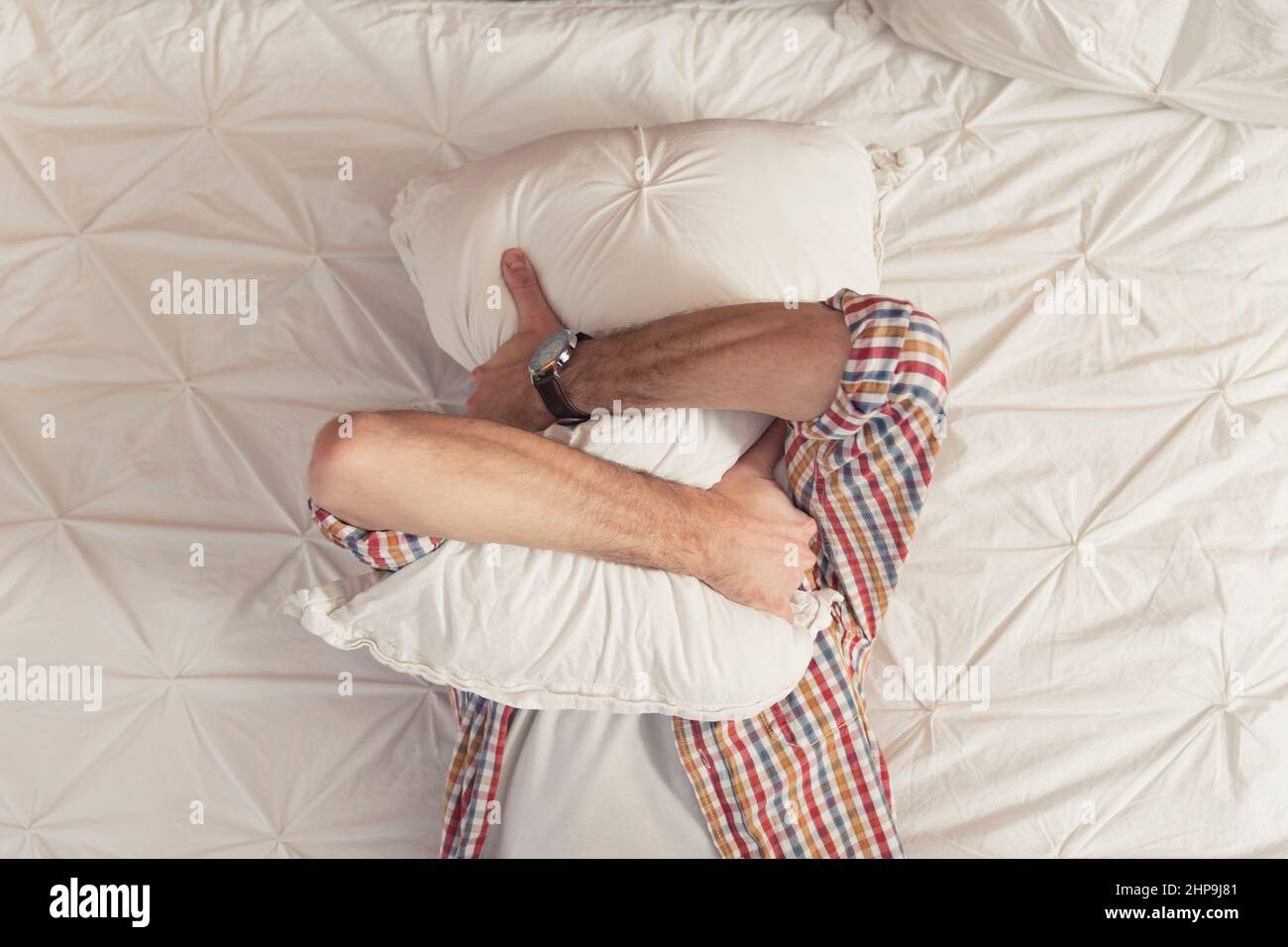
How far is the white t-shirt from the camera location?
3.32 feet

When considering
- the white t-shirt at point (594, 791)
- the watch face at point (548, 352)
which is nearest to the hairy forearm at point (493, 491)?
the watch face at point (548, 352)

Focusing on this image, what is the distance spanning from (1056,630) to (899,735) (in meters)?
0.21

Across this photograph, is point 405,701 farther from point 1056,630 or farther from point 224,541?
point 1056,630

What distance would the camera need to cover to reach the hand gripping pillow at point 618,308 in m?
Answer: 0.90

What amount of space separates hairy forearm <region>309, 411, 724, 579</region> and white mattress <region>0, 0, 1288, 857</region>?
1.01ft

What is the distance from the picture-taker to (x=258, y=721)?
112 cm

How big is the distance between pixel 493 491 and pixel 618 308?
25cm

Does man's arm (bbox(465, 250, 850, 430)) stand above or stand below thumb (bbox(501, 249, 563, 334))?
below

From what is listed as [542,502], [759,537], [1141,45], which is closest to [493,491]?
[542,502]

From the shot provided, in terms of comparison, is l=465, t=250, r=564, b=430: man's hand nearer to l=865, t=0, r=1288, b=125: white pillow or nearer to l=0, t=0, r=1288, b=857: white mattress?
l=0, t=0, r=1288, b=857: white mattress

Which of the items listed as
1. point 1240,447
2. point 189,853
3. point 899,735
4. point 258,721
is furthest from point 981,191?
point 189,853

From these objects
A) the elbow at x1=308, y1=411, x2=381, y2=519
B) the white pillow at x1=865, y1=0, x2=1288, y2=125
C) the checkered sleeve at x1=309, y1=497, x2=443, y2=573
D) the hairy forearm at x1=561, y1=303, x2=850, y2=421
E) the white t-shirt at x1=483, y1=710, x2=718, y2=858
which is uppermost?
the white pillow at x1=865, y1=0, x2=1288, y2=125

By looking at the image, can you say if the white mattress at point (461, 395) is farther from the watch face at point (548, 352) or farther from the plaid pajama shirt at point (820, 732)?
the watch face at point (548, 352)

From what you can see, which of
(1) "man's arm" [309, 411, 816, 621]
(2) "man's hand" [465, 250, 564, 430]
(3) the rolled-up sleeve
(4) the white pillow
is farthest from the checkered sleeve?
(4) the white pillow
